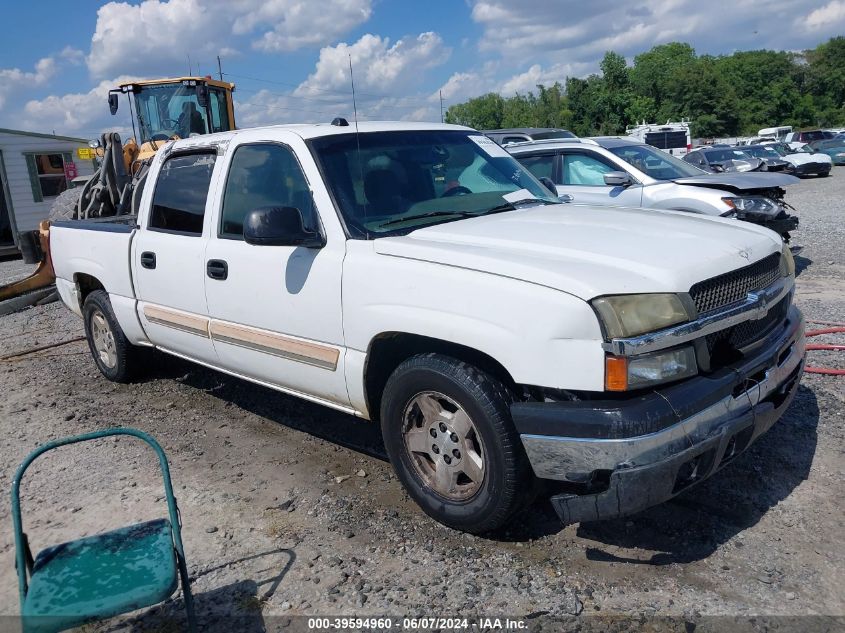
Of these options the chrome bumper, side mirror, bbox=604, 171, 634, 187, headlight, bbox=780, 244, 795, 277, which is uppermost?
side mirror, bbox=604, 171, 634, 187

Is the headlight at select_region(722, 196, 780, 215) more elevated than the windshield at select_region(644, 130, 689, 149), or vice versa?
the windshield at select_region(644, 130, 689, 149)

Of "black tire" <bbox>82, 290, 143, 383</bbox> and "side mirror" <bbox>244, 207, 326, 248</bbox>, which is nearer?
"side mirror" <bbox>244, 207, 326, 248</bbox>

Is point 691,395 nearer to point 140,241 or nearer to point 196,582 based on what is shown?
point 196,582

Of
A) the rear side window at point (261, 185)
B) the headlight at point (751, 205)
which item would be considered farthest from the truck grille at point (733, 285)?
the headlight at point (751, 205)

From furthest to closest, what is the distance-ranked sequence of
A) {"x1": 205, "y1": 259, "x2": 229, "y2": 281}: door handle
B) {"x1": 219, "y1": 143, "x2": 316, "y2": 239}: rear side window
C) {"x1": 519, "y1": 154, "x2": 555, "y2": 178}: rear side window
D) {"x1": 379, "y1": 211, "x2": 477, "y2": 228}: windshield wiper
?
{"x1": 519, "y1": 154, "x2": 555, "y2": 178}: rear side window < {"x1": 205, "y1": 259, "x2": 229, "y2": 281}: door handle < {"x1": 219, "y1": 143, "x2": 316, "y2": 239}: rear side window < {"x1": 379, "y1": 211, "x2": 477, "y2": 228}: windshield wiper

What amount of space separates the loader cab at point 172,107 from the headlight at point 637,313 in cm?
1088

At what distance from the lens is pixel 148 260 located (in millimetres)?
5000

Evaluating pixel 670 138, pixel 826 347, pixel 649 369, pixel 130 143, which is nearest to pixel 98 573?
pixel 649 369

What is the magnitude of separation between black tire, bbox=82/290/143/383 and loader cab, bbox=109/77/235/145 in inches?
272

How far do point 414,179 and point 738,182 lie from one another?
5954mm

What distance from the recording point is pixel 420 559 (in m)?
3.31

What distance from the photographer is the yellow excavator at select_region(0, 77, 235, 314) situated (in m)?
9.81

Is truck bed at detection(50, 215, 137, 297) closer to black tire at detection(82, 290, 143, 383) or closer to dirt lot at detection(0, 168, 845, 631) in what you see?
black tire at detection(82, 290, 143, 383)

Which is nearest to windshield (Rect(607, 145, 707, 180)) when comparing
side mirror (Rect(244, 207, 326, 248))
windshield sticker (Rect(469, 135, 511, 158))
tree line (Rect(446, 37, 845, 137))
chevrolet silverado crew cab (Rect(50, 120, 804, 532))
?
windshield sticker (Rect(469, 135, 511, 158))
